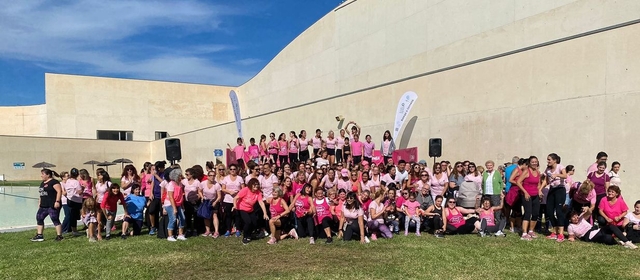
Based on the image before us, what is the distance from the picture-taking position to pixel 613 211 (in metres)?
7.38

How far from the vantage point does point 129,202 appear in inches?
356

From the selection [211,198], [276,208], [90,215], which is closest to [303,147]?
[211,198]

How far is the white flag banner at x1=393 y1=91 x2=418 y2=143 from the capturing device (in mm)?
14766

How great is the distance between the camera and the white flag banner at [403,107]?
581 inches

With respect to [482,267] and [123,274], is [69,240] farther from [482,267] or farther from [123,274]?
[482,267]

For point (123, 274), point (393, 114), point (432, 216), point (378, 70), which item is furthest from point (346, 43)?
point (123, 274)

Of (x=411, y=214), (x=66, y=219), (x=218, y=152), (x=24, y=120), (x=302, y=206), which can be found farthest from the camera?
(x=24, y=120)

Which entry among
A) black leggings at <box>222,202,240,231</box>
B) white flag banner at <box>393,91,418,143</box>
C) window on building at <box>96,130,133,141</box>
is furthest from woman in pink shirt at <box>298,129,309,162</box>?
window on building at <box>96,130,133,141</box>

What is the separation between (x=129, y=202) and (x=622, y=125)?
35.5ft

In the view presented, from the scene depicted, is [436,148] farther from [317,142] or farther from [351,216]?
[351,216]

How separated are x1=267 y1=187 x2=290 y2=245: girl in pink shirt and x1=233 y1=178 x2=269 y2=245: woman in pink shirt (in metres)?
0.17

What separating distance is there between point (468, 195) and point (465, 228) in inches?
32.3

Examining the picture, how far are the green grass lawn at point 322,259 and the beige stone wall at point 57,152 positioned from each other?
28.1 m

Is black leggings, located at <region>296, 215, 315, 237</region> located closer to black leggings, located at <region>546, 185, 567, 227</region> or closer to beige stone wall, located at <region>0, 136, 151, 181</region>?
black leggings, located at <region>546, 185, 567, 227</region>
